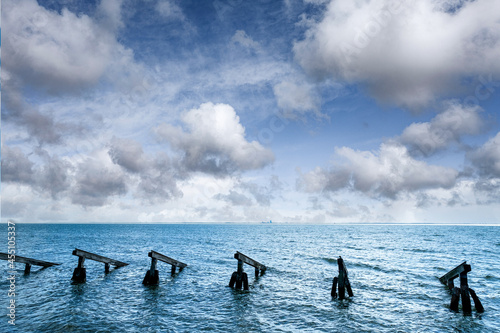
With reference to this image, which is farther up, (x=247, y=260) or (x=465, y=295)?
(x=247, y=260)

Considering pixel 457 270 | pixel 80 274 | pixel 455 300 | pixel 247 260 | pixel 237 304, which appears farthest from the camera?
pixel 247 260

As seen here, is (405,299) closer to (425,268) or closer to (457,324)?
(457,324)

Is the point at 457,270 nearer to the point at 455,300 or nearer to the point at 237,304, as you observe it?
the point at 455,300

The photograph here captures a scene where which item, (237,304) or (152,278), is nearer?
(237,304)

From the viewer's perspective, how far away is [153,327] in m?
13.3

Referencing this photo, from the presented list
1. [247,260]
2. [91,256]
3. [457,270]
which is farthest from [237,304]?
[457,270]

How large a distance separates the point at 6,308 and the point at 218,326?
12.9 m

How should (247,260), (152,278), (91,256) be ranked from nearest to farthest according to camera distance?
(152,278) < (247,260) < (91,256)

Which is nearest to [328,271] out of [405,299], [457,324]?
[405,299]

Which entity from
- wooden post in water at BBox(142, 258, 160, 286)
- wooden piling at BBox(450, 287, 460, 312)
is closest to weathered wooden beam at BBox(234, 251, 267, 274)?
wooden post in water at BBox(142, 258, 160, 286)

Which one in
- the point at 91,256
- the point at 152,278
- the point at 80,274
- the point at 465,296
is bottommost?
the point at 152,278

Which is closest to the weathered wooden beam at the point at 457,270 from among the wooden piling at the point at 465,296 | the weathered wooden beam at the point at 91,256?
the wooden piling at the point at 465,296

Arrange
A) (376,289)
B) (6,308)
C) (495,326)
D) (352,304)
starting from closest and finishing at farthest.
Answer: (495,326)
(6,308)
(352,304)
(376,289)

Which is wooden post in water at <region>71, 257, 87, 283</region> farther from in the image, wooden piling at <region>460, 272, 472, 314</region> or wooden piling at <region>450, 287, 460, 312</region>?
wooden piling at <region>460, 272, 472, 314</region>
